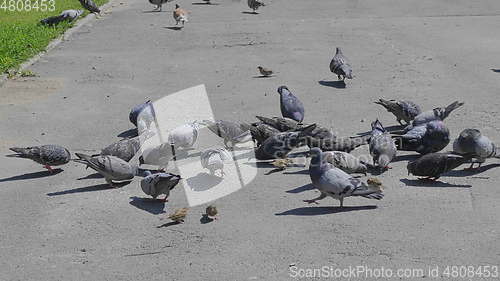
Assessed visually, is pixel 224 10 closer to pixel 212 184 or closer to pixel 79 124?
pixel 79 124

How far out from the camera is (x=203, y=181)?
9.05 m

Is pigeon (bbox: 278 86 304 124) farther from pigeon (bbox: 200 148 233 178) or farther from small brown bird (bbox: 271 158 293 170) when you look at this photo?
pigeon (bbox: 200 148 233 178)

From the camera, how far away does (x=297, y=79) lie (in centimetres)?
1446

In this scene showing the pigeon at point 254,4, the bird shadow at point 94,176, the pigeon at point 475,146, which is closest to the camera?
the pigeon at point 475,146

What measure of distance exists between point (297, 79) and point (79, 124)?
14.7 feet

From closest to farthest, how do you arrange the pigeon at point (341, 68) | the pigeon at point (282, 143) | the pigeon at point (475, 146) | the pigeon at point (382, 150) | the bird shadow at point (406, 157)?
the pigeon at point (475, 146), the pigeon at point (382, 150), the pigeon at point (282, 143), the bird shadow at point (406, 157), the pigeon at point (341, 68)

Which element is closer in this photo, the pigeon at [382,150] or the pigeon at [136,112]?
the pigeon at [382,150]

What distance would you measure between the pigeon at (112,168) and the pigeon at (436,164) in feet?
10.5

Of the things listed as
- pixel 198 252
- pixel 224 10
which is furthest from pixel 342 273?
pixel 224 10

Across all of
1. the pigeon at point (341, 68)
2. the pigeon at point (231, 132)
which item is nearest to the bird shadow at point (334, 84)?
the pigeon at point (341, 68)

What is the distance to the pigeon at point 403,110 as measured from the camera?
11.0m

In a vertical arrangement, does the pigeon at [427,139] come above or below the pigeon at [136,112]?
above

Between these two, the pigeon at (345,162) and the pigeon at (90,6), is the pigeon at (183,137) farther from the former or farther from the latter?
the pigeon at (90,6)

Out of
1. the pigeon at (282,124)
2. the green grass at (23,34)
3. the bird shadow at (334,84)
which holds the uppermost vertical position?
the pigeon at (282,124)
